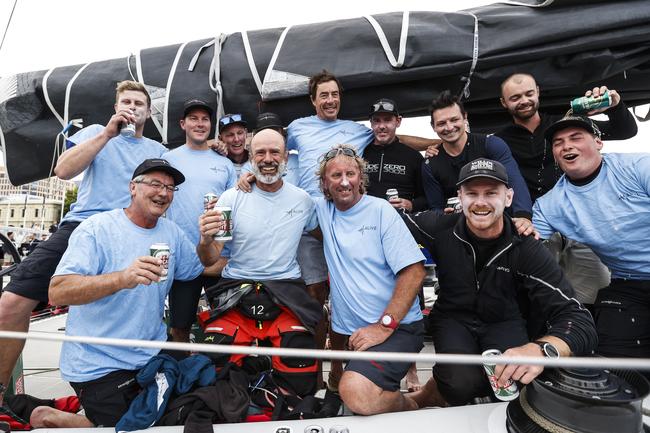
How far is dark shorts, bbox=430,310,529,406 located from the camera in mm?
1848

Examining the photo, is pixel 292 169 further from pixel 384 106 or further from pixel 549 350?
→ pixel 549 350

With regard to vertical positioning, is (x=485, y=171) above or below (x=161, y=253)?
above

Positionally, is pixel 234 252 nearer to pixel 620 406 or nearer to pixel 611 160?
pixel 620 406

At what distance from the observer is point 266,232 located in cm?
236

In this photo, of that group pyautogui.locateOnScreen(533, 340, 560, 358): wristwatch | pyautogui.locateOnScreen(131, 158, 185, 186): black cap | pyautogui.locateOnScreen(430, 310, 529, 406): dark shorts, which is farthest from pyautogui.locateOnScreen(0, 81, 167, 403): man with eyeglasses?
pyautogui.locateOnScreen(533, 340, 560, 358): wristwatch

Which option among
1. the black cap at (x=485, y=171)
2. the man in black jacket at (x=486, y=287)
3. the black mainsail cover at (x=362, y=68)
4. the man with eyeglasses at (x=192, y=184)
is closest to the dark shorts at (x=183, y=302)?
the man with eyeglasses at (x=192, y=184)

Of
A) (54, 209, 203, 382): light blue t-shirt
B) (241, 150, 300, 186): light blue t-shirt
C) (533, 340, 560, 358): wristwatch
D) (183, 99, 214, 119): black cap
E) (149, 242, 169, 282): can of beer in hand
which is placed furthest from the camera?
(241, 150, 300, 186): light blue t-shirt

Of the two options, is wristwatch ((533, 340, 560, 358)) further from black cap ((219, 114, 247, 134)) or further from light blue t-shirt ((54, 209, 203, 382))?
black cap ((219, 114, 247, 134))

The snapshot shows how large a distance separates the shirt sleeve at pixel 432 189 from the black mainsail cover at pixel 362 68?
0.40 meters

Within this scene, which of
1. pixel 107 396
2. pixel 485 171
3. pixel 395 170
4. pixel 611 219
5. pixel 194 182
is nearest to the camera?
pixel 107 396

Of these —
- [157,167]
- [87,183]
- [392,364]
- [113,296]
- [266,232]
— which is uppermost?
[157,167]

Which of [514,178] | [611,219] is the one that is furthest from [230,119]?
[611,219]

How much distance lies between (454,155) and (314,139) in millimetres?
944

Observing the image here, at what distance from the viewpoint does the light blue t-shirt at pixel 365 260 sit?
215cm
